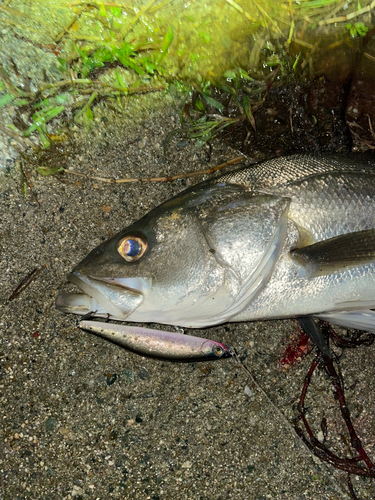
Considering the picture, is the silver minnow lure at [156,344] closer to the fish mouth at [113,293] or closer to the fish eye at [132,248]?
the fish mouth at [113,293]

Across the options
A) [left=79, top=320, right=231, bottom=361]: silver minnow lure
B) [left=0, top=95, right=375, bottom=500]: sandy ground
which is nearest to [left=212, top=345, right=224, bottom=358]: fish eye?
[left=79, top=320, right=231, bottom=361]: silver minnow lure

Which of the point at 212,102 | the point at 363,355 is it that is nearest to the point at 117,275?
the point at 212,102

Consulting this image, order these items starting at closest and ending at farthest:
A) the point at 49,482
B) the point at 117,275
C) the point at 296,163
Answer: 1. the point at 117,275
2. the point at 296,163
3. the point at 49,482

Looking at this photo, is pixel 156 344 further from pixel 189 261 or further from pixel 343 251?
pixel 343 251

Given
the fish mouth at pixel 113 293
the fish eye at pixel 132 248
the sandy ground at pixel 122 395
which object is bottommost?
the sandy ground at pixel 122 395

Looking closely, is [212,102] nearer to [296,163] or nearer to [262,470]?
[296,163]

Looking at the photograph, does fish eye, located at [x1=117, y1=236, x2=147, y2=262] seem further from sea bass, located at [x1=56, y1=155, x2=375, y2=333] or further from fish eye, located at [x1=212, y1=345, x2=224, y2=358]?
fish eye, located at [x1=212, y1=345, x2=224, y2=358]

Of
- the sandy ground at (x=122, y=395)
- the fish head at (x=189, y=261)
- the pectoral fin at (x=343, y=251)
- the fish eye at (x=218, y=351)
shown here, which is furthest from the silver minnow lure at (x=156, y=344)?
the pectoral fin at (x=343, y=251)
